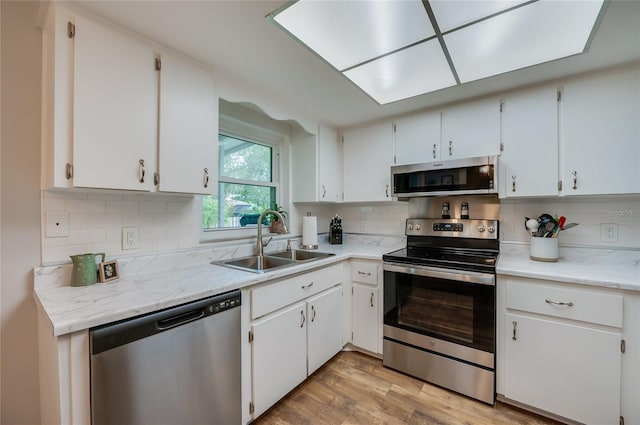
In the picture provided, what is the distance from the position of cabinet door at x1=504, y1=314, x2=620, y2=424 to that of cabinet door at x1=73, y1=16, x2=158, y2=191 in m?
2.35

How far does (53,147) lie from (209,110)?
0.77 m

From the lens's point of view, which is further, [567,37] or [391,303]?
[391,303]

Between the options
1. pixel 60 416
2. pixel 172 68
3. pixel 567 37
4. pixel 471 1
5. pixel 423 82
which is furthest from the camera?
pixel 423 82

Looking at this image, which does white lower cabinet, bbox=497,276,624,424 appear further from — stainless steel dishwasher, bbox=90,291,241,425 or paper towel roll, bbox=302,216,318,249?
stainless steel dishwasher, bbox=90,291,241,425

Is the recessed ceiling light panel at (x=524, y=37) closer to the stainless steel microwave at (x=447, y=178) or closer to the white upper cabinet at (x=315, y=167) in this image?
the stainless steel microwave at (x=447, y=178)

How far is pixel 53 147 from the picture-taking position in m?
1.15

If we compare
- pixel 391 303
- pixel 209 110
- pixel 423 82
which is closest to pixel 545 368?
pixel 391 303

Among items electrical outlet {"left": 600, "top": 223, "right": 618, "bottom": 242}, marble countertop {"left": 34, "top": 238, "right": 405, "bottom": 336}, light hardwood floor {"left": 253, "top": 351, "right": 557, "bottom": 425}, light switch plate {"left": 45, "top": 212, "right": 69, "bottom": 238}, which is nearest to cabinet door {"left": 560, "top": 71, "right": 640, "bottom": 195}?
electrical outlet {"left": 600, "top": 223, "right": 618, "bottom": 242}

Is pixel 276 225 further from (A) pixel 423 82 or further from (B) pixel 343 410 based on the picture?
(A) pixel 423 82

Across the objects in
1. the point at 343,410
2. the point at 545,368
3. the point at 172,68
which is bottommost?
the point at 343,410

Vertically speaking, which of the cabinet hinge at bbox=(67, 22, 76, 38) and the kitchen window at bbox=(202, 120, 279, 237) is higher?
the cabinet hinge at bbox=(67, 22, 76, 38)

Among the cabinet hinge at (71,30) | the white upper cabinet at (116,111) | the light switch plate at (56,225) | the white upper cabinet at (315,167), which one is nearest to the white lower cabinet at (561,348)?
the white upper cabinet at (315,167)

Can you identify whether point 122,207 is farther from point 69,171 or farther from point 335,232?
point 335,232

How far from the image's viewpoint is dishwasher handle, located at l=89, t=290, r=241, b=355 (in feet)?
3.10
